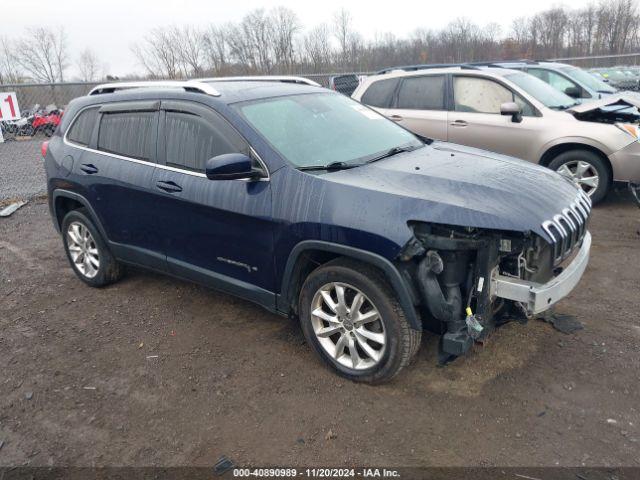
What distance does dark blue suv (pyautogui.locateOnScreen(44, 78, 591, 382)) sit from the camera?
2.87 metres

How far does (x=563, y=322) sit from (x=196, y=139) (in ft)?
10.1

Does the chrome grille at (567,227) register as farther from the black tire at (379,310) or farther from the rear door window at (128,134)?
the rear door window at (128,134)

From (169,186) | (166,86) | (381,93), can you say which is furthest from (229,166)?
(381,93)

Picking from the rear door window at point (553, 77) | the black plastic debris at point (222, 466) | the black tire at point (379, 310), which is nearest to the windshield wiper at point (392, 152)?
the black tire at point (379, 310)

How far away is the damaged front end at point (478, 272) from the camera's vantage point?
9.24ft

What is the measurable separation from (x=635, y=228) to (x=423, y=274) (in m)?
4.31

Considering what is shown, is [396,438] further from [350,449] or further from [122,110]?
[122,110]

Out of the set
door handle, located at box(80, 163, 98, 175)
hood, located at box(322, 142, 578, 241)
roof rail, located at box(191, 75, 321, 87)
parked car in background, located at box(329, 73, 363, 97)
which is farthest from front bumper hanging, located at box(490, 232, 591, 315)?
parked car in background, located at box(329, 73, 363, 97)

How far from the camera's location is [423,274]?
2867 mm

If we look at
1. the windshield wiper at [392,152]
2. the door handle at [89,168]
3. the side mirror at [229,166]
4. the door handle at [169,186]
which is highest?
the side mirror at [229,166]

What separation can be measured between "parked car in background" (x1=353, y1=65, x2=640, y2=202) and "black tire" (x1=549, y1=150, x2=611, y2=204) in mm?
11

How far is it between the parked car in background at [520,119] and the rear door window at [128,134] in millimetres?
4316

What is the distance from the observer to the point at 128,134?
4.30 metres

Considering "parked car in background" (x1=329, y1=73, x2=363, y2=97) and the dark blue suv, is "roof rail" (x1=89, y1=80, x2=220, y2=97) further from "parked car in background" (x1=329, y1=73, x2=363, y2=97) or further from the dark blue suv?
"parked car in background" (x1=329, y1=73, x2=363, y2=97)
